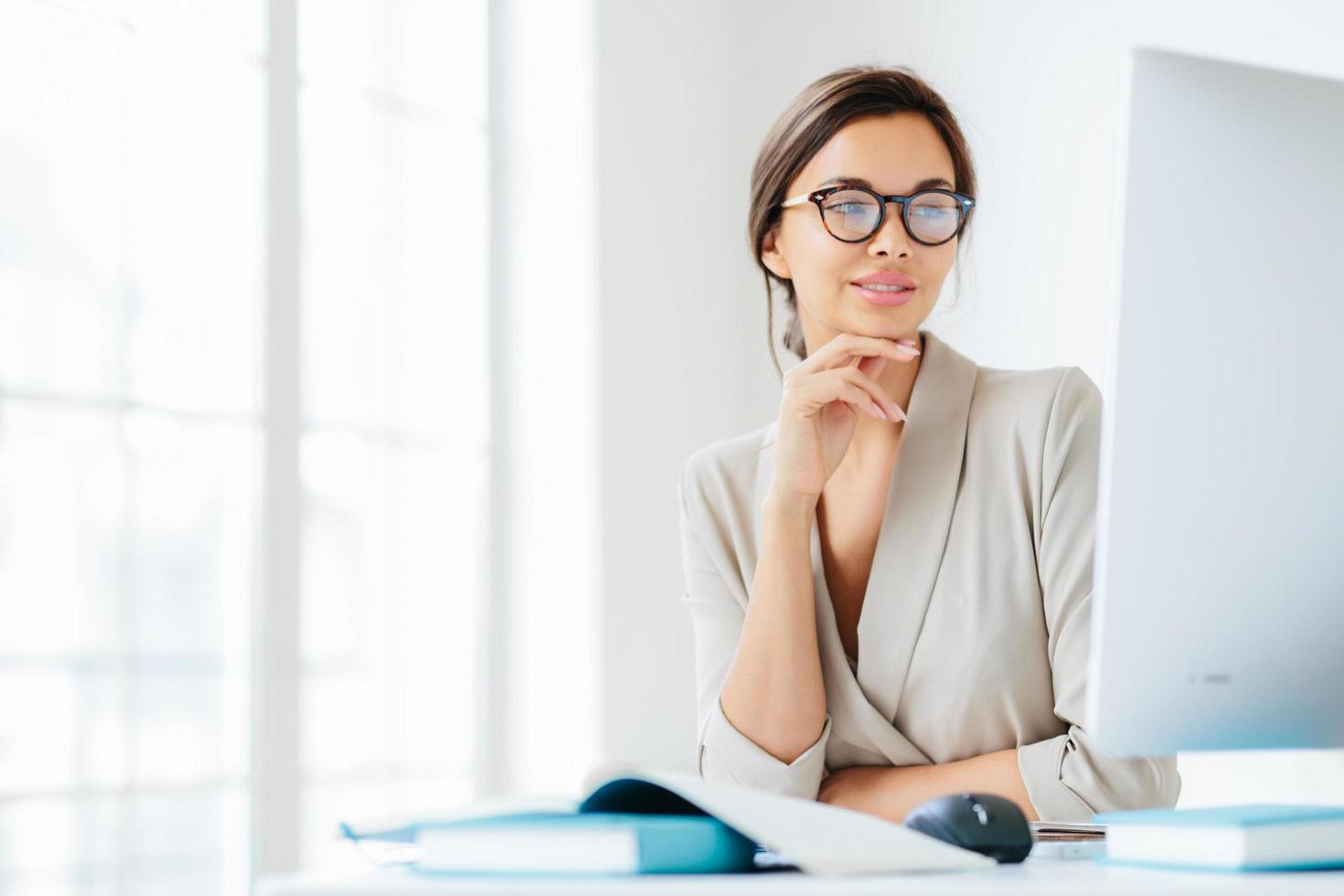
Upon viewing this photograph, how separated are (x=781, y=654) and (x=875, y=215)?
0.53 m

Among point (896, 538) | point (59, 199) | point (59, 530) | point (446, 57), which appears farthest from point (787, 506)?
point (446, 57)

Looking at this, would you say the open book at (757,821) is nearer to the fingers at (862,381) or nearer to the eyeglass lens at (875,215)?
the fingers at (862,381)

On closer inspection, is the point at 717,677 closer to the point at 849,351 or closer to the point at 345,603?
the point at 849,351

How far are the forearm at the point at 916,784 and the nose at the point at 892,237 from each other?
58cm

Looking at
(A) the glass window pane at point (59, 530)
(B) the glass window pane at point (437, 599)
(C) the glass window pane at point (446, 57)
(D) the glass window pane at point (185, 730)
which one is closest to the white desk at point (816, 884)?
(A) the glass window pane at point (59, 530)

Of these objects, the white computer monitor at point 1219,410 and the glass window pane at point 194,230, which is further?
the glass window pane at point 194,230

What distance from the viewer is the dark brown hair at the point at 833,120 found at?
178 centimetres

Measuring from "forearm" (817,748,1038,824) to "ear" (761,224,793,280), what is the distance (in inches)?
26.6

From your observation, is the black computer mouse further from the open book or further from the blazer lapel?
the blazer lapel

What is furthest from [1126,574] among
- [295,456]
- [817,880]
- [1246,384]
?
[295,456]

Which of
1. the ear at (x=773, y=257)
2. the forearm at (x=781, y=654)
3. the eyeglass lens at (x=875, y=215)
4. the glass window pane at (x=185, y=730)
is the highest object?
the eyeglass lens at (x=875, y=215)

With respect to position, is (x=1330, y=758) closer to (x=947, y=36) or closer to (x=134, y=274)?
(x=947, y=36)

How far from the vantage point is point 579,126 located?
370cm

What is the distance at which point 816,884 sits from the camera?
672 millimetres
